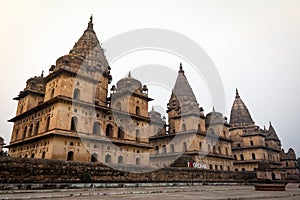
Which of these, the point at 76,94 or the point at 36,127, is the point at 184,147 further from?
the point at 36,127

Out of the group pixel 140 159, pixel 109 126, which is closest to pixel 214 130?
pixel 140 159

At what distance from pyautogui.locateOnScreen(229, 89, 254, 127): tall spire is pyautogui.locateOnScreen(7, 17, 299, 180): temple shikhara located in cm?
353

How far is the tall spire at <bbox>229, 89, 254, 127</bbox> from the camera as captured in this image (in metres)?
51.0

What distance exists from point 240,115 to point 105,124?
35613 millimetres

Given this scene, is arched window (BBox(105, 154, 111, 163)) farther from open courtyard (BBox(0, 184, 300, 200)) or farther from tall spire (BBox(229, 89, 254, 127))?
tall spire (BBox(229, 89, 254, 127))

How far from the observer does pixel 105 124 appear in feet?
90.9

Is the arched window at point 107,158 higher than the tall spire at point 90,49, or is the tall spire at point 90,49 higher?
the tall spire at point 90,49

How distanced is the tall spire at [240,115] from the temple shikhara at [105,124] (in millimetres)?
3525

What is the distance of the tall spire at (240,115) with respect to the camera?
167 feet

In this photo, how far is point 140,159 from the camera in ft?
97.3

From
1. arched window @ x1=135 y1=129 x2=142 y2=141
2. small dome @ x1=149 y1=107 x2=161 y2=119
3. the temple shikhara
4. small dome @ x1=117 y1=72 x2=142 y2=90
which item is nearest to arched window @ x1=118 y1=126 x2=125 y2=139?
the temple shikhara

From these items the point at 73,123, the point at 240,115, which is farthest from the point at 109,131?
the point at 240,115

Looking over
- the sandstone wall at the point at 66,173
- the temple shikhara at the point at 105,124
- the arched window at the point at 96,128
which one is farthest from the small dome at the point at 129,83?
the sandstone wall at the point at 66,173

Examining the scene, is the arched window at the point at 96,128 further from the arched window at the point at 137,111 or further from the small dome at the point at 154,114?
the small dome at the point at 154,114
